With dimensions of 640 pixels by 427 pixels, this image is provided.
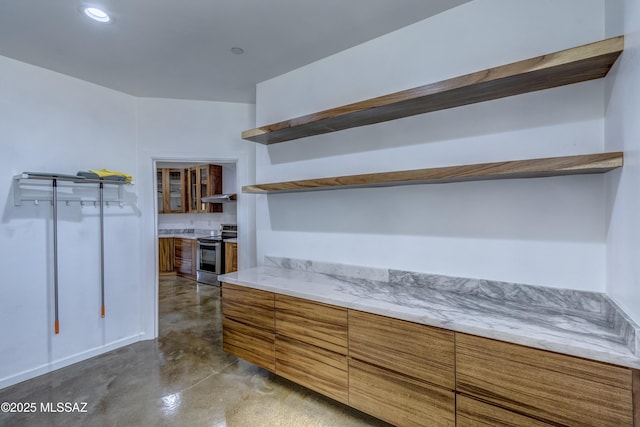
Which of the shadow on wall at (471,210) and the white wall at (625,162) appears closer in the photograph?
the white wall at (625,162)

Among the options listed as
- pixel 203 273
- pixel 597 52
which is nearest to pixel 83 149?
pixel 203 273

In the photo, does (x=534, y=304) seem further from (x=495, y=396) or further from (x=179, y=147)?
(x=179, y=147)

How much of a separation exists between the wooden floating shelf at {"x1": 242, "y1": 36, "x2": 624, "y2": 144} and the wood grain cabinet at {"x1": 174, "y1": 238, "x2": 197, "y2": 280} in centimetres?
440

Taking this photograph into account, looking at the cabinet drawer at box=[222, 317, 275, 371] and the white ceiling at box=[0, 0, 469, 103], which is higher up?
the white ceiling at box=[0, 0, 469, 103]

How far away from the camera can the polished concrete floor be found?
6.15ft

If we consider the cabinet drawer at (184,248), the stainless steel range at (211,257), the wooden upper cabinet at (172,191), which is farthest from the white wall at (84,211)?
the wooden upper cabinet at (172,191)

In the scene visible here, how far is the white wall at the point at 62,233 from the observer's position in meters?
2.31

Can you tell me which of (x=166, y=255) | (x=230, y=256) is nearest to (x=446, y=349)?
(x=230, y=256)

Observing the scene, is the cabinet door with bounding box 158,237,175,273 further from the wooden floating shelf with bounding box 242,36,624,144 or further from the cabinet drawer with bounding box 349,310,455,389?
the cabinet drawer with bounding box 349,310,455,389

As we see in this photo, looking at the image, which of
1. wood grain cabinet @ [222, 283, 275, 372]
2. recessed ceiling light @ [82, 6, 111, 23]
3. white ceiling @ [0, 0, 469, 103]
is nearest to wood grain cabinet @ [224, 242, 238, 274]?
wood grain cabinet @ [222, 283, 275, 372]

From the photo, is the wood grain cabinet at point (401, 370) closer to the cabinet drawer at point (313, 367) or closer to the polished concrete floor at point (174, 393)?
the cabinet drawer at point (313, 367)

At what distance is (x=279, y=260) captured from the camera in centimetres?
273

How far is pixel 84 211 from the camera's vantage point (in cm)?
272

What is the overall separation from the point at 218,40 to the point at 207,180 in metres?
4.01
